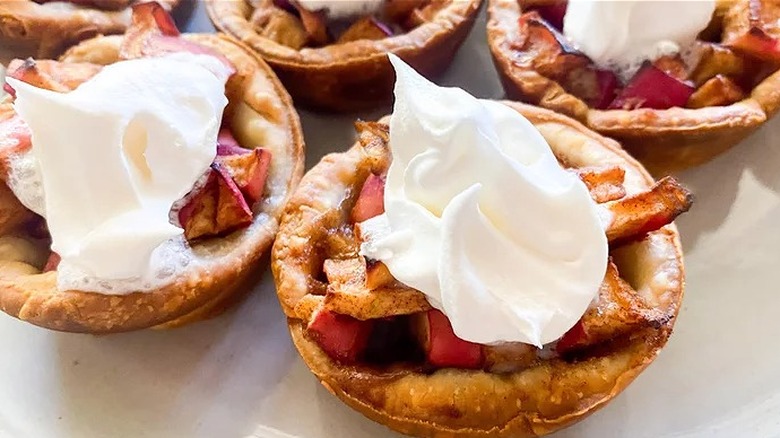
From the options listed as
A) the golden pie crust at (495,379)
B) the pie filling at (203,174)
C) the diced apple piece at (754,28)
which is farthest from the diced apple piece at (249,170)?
the diced apple piece at (754,28)

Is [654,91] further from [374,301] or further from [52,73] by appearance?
[52,73]

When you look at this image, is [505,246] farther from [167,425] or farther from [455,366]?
[167,425]

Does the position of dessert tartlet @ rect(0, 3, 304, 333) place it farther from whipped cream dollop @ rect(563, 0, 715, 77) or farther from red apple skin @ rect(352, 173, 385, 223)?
whipped cream dollop @ rect(563, 0, 715, 77)

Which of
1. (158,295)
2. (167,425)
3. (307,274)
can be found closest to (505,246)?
(307,274)

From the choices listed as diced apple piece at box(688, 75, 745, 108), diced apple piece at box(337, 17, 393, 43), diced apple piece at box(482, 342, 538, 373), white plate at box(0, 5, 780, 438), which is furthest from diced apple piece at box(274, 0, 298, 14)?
diced apple piece at box(482, 342, 538, 373)

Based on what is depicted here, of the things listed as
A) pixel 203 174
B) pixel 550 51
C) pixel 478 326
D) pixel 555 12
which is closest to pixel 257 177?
pixel 203 174
